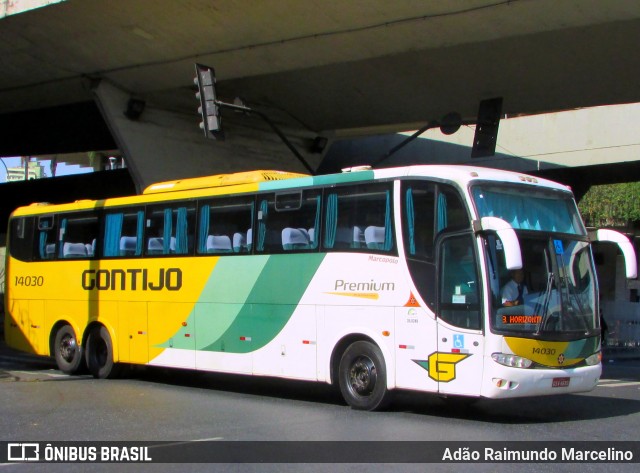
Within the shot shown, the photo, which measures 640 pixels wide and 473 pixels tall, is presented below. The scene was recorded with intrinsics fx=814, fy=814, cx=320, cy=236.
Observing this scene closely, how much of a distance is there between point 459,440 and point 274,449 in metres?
2.10

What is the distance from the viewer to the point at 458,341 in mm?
10289

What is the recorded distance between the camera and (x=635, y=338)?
27.7m

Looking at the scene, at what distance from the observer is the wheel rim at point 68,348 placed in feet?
53.6

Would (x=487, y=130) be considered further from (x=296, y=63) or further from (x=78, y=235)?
(x=78, y=235)

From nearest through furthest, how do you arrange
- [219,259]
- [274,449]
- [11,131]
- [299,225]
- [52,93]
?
[274,449]
[299,225]
[219,259]
[52,93]
[11,131]

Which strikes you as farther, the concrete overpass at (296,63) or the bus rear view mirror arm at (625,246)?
the concrete overpass at (296,63)

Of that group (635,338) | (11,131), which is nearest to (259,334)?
(635,338)

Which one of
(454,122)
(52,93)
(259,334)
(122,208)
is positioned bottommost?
(259,334)

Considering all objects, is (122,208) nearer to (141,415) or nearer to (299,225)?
(299,225)

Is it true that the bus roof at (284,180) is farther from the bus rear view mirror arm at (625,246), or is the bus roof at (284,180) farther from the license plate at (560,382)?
→ the license plate at (560,382)

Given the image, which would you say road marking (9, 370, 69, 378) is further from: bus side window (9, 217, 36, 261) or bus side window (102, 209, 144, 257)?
bus side window (102, 209, 144, 257)

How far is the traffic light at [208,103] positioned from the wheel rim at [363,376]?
600cm

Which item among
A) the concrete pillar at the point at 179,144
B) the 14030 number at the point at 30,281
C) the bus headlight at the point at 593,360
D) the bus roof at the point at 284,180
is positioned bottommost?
the bus headlight at the point at 593,360


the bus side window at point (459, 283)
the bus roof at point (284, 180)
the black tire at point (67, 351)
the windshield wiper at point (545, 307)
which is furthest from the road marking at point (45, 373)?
the windshield wiper at point (545, 307)
